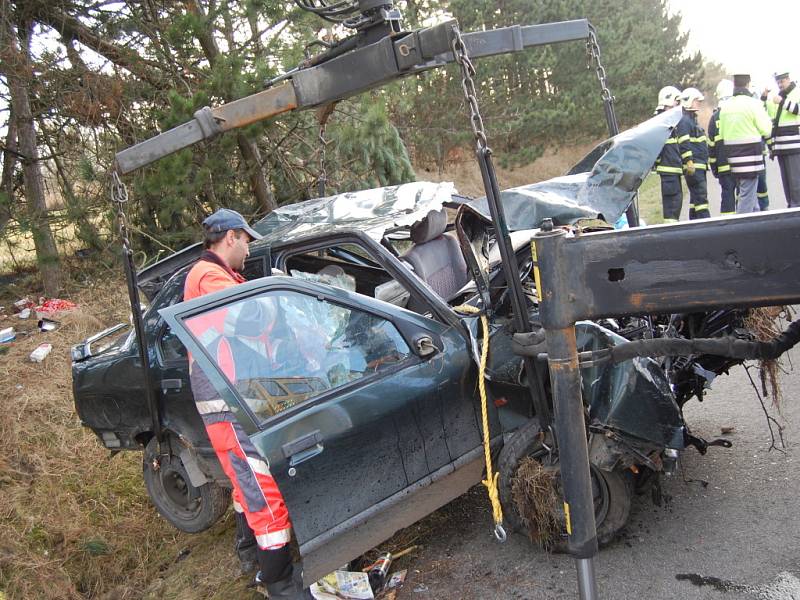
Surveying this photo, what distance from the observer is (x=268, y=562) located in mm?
2988

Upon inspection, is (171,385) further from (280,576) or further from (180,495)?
(280,576)

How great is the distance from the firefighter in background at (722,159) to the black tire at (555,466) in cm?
585

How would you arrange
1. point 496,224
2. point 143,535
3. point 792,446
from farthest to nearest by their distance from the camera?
point 143,535
point 792,446
point 496,224

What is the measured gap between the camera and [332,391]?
2.99m

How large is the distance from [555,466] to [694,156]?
610cm

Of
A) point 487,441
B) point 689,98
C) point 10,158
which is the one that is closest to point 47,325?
point 10,158

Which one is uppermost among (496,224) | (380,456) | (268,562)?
(496,224)

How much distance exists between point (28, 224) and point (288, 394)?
20.9 ft

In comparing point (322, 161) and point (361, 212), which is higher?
point (322, 161)

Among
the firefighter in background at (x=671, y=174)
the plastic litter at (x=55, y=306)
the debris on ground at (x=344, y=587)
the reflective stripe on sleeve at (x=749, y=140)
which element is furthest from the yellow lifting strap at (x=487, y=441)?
the plastic litter at (x=55, y=306)

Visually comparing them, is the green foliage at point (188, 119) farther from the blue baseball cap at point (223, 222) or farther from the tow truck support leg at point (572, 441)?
the tow truck support leg at point (572, 441)

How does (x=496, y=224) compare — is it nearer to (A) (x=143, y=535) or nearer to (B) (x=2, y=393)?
(A) (x=143, y=535)

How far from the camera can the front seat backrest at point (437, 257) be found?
405 cm

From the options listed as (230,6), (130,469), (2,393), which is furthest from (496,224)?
(230,6)
